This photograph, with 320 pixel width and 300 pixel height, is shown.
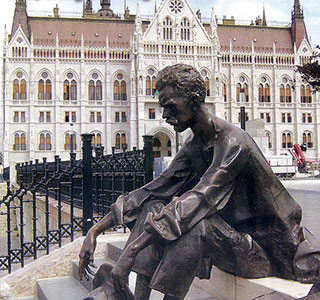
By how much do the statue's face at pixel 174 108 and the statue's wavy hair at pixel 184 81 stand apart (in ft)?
0.08

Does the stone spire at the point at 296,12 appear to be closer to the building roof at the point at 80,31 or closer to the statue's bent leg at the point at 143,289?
the building roof at the point at 80,31


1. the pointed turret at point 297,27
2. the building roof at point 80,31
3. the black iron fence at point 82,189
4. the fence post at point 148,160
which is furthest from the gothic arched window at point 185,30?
the fence post at point 148,160

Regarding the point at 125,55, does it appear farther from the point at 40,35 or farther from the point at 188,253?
the point at 188,253

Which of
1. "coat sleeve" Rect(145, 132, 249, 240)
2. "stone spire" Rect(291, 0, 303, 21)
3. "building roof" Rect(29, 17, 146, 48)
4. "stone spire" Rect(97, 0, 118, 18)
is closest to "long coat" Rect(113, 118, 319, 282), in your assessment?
"coat sleeve" Rect(145, 132, 249, 240)

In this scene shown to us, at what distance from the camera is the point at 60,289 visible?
453cm

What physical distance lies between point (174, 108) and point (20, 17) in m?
54.1

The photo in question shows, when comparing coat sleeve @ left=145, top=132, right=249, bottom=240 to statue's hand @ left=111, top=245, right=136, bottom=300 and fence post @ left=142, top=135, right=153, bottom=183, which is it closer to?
statue's hand @ left=111, top=245, right=136, bottom=300

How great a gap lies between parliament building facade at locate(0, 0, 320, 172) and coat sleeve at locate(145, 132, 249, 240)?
4246cm

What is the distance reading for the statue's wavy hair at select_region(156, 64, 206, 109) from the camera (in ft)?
8.09

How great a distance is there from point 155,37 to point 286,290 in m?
48.3

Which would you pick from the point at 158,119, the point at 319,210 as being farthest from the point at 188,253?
the point at 158,119

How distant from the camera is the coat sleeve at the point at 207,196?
220 centimetres

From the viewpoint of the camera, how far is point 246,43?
56531 millimetres

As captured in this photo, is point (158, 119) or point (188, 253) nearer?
point (188, 253)
